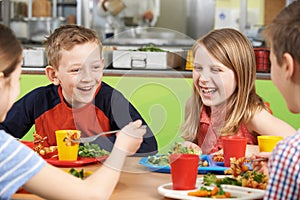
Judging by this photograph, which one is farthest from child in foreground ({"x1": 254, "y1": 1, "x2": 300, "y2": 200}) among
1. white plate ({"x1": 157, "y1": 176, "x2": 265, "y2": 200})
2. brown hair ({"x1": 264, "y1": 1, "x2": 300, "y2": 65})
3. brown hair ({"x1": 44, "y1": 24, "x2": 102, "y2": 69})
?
brown hair ({"x1": 44, "y1": 24, "x2": 102, "y2": 69})

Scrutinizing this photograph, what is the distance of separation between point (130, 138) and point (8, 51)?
1.17ft

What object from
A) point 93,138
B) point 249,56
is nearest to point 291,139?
point 93,138

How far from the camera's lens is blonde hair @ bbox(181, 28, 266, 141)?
86.3 inches

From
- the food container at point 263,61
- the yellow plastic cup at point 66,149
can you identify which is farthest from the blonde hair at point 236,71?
the food container at point 263,61

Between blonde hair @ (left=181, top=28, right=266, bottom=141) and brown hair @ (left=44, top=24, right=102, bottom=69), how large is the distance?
0.37m

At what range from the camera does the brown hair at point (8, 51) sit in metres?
1.41

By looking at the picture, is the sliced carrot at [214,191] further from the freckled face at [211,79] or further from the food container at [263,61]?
the food container at [263,61]

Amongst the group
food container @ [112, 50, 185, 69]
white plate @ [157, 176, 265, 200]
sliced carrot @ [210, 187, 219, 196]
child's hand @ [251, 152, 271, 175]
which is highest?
food container @ [112, 50, 185, 69]

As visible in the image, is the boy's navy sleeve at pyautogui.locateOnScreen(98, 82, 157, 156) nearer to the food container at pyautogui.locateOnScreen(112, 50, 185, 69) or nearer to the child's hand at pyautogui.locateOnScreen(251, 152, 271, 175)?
the food container at pyautogui.locateOnScreen(112, 50, 185, 69)

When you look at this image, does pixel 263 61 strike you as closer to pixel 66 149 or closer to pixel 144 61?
pixel 144 61

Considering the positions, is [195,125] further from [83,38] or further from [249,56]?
[83,38]

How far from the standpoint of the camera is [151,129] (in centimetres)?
175

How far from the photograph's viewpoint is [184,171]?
158 centimetres

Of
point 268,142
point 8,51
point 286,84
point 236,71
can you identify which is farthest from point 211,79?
point 8,51
